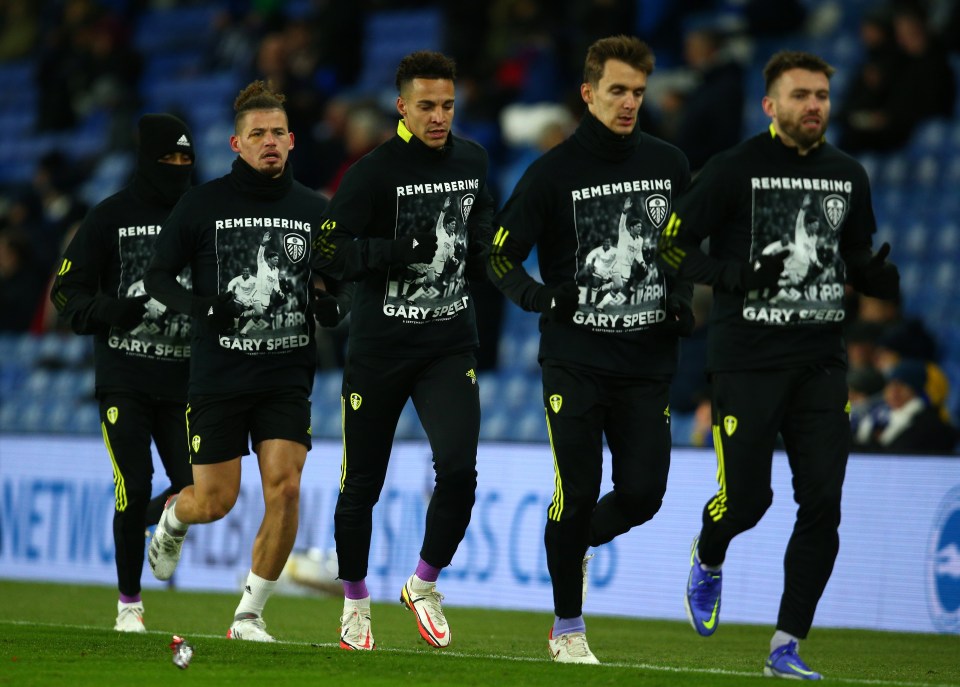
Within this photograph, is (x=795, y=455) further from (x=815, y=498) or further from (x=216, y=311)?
(x=216, y=311)

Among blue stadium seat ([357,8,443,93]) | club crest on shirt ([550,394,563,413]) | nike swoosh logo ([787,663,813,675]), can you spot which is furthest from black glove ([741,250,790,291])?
blue stadium seat ([357,8,443,93])

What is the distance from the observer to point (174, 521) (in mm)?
9367

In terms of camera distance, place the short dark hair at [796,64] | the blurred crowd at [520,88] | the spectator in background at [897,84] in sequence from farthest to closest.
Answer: the spectator in background at [897,84] < the blurred crowd at [520,88] < the short dark hair at [796,64]

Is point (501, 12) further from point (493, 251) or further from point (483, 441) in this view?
point (493, 251)

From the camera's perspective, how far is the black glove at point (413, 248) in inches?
305

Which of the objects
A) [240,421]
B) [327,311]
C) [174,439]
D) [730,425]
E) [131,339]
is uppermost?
[327,311]

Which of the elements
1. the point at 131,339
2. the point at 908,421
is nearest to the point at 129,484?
the point at 131,339

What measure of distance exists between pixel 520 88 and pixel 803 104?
11673 mm

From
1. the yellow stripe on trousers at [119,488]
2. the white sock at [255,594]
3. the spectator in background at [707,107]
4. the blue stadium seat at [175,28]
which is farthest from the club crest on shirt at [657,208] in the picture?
the blue stadium seat at [175,28]

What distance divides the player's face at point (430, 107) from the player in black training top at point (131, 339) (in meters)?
1.87

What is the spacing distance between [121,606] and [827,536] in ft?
14.1

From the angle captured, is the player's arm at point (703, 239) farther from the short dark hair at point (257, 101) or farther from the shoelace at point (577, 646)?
the short dark hair at point (257, 101)

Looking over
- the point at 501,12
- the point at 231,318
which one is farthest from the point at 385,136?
the point at 231,318

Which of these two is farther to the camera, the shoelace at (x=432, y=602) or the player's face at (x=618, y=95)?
the shoelace at (x=432, y=602)
